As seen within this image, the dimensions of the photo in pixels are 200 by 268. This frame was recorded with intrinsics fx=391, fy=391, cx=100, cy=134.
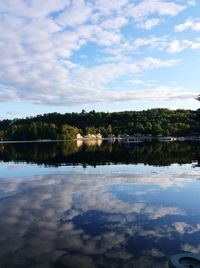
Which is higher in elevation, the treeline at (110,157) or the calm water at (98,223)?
the treeline at (110,157)

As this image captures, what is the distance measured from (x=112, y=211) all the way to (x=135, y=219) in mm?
1942

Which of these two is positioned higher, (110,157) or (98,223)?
(110,157)

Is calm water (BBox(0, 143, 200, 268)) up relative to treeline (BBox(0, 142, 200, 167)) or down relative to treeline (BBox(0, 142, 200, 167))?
down

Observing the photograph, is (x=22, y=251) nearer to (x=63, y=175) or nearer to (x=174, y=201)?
(x=174, y=201)

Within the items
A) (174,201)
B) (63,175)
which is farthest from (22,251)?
(63,175)

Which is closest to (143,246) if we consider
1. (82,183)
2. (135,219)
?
(135,219)

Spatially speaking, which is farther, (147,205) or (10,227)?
(147,205)

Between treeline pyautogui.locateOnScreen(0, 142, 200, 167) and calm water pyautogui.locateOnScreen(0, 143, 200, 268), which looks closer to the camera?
calm water pyautogui.locateOnScreen(0, 143, 200, 268)

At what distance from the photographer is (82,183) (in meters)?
29.4

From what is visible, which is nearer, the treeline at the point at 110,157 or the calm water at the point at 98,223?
the calm water at the point at 98,223

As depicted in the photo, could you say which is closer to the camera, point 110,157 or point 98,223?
point 98,223

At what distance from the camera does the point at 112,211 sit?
18953mm

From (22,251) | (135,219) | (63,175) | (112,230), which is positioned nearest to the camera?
(22,251)

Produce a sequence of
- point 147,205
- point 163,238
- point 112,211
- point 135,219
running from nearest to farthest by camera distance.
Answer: point 163,238 → point 135,219 → point 112,211 → point 147,205
